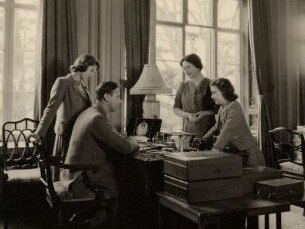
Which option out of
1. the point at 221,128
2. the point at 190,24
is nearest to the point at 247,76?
the point at 190,24

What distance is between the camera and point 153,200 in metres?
3.29

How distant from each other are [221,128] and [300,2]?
410cm

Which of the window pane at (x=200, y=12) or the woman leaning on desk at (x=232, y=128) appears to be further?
the window pane at (x=200, y=12)

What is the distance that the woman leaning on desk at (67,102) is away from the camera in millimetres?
3941

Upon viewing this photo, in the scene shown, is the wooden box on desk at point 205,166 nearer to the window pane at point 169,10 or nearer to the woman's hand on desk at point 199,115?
the woman's hand on desk at point 199,115

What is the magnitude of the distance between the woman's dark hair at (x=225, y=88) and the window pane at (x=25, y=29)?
8.83ft

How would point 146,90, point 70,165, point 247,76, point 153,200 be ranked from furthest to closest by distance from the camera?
point 247,76 → point 146,90 → point 153,200 → point 70,165

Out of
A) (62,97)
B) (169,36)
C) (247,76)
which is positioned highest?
(169,36)

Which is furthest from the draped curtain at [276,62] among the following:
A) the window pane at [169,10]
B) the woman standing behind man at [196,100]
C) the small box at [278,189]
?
the small box at [278,189]

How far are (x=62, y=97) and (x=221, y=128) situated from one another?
1558 millimetres

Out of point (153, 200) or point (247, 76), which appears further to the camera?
point (247, 76)

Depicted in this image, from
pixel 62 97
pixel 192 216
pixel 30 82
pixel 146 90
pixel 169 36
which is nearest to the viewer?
pixel 192 216

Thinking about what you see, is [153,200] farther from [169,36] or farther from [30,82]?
[169,36]

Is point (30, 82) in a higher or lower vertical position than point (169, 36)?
lower
